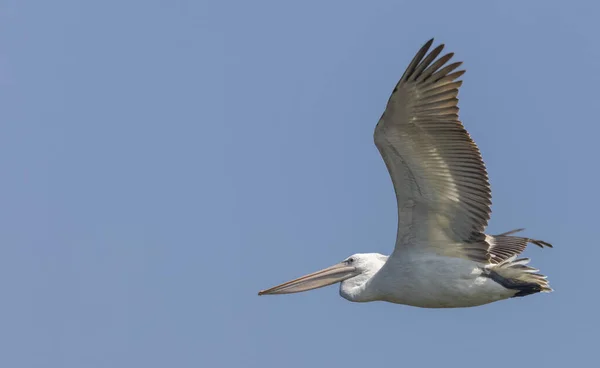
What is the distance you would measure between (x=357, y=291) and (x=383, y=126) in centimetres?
204

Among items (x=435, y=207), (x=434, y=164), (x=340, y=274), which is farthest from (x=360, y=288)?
(x=434, y=164)

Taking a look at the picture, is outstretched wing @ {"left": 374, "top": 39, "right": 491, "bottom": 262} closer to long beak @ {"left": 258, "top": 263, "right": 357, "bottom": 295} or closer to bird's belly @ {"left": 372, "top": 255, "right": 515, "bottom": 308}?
bird's belly @ {"left": 372, "top": 255, "right": 515, "bottom": 308}

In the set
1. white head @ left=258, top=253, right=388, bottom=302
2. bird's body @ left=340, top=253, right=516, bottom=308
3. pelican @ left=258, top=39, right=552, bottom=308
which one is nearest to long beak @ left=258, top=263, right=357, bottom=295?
white head @ left=258, top=253, right=388, bottom=302

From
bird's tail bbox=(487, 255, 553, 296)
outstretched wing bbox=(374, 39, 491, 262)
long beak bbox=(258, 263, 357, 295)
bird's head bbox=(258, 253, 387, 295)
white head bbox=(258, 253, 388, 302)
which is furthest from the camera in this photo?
long beak bbox=(258, 263, 357, 295)

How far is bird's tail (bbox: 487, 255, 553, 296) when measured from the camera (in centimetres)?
1252

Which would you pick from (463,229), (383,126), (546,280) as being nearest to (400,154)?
(383,126)

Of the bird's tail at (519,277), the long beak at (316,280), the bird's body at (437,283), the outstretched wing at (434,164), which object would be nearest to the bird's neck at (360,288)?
the bird's body at (437,283)

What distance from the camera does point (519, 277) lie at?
41.8ft

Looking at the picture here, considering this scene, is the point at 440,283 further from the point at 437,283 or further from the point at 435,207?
the point at 435,207

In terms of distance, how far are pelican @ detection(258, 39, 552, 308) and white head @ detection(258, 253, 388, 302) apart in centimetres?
2

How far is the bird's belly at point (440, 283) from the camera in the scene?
12602 millimetres

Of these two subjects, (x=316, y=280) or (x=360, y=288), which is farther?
(x=316, y=280)

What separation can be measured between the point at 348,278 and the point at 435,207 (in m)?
1.58

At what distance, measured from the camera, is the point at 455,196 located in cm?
1257
